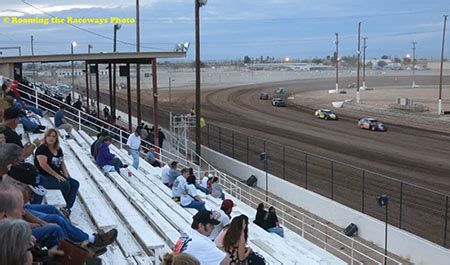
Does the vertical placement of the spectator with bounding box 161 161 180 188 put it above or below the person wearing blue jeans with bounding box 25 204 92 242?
below

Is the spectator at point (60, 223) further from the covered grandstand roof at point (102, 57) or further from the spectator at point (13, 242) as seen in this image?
the covered grandstand roof at point (102, 57)

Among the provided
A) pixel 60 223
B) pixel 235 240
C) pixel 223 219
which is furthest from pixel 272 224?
pixel 60 223

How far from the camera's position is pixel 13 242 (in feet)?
11.1

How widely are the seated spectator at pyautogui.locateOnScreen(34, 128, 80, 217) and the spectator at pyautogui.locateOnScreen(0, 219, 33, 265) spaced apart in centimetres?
506

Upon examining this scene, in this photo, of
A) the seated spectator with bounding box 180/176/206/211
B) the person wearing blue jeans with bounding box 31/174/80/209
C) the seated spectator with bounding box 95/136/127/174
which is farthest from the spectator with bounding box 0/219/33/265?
the seated spectator with bounding box 95/136/127/174

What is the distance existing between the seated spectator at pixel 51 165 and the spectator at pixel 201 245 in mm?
3164

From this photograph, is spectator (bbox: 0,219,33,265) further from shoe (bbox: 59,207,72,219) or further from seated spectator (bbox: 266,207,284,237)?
seated spectator (bbox: 266,207,284,237)

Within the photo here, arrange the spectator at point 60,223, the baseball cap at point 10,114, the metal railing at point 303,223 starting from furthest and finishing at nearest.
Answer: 1. the metal railing at point 303,223
2. the baseball cap at point 10,114
3. the spectator at point 60,223

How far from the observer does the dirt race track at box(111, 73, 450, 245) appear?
2108cm

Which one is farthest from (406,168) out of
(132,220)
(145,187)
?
(132,220)

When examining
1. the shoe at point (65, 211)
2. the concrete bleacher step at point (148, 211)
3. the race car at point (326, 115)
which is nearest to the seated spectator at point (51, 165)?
the shoe at point (65, 211)

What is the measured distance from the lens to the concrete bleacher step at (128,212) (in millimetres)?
8414

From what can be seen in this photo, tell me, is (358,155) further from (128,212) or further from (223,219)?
(223,219)

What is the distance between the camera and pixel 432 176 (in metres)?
27.4
